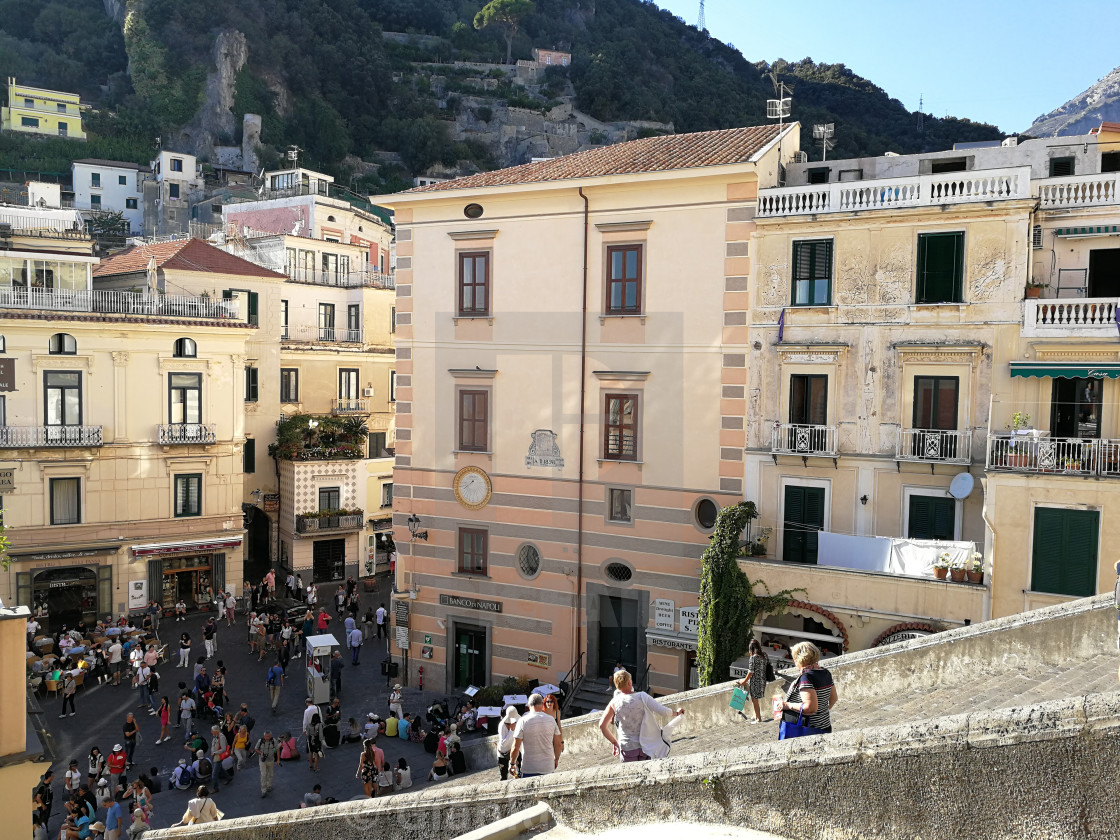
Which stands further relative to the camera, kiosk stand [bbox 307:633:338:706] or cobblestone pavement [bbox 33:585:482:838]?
kiosk stand [bbox 307:633:338:706]

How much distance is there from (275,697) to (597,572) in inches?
383

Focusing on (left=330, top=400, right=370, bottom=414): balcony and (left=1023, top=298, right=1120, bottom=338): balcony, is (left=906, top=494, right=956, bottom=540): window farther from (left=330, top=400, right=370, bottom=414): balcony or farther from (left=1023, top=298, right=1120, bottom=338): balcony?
(left=330, top=400, right=370, bottom=414): balcony

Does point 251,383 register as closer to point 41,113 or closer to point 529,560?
point 529,560

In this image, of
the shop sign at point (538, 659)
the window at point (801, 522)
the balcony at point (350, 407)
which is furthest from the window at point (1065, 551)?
the balcony at point (350, 407)

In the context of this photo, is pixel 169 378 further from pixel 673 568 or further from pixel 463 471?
pixel 673 568

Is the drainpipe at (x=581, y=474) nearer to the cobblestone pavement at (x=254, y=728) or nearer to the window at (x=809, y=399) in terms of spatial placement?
the cobblestone pavement at (x=254, y=728)

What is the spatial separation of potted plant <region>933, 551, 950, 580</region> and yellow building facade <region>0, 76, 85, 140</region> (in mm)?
90846

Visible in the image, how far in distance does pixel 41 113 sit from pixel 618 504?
86463mm

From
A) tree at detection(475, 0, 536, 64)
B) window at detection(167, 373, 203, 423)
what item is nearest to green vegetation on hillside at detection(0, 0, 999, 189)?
tree at detection(475, 0, 536, 64)

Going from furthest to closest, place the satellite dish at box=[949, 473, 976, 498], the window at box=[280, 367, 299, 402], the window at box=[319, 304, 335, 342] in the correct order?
the window at box=[319, 304, 335, 342]
the window at box=[280, 367, 299, 402]
the satellite dish at box=[949, 473, 976, 498]

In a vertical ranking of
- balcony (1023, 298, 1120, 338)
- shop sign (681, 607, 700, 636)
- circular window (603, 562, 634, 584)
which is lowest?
shop sign (681, 607, 700, 636)

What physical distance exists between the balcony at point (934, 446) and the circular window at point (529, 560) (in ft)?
32.9

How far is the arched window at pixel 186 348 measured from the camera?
121 feet

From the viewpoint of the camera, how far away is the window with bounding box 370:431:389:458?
4531cm
